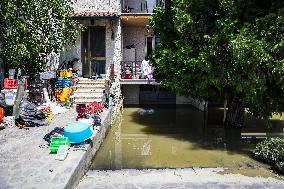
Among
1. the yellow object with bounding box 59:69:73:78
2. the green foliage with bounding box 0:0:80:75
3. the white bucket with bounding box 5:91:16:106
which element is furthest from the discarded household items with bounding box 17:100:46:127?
Answer: the yellow object with bounding box 59:69:73:78

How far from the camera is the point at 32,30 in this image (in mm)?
18219

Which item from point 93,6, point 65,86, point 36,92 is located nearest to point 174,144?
point 36,92

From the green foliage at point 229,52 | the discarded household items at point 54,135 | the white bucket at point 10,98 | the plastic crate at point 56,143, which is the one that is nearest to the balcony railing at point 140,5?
the green foliage at point 229,52

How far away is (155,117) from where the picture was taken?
21.4m

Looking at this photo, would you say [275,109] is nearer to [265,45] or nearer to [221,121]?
[265,45]

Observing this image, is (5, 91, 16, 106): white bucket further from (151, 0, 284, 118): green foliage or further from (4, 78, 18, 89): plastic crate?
(151, 0, 284, 118): green foliage

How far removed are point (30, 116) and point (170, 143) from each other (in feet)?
18.7

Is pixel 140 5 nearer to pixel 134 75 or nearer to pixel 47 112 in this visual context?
pixel 134 75

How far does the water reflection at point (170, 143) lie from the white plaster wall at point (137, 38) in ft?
16.3

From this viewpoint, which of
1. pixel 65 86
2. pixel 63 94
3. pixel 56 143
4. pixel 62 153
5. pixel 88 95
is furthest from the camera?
pixel 88 95

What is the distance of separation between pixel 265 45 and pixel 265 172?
4.67 m

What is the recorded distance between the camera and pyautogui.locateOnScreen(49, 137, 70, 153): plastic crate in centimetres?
1149

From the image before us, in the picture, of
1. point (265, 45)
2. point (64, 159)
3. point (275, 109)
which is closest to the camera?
point (64, 159)

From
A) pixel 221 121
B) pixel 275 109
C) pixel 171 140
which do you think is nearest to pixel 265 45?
pixel 275 109
